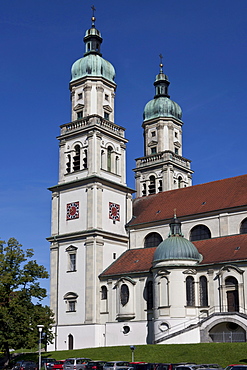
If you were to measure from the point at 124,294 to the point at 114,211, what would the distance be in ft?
32.4

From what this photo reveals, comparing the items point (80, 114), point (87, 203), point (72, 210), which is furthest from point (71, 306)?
point (80, 114)

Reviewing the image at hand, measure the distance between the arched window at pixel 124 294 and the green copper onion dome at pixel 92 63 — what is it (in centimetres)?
2355

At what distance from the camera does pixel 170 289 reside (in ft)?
158

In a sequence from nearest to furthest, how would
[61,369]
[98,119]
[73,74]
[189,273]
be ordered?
1. [61,369]
2. [189,273]
3. [98,119]
4. [73,74]

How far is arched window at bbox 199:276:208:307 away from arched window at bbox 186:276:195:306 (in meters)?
0.91

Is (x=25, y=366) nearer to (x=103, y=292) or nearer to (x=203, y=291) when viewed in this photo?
(x=103, y=292)

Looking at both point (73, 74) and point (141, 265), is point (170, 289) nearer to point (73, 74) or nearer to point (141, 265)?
point (141, 265)

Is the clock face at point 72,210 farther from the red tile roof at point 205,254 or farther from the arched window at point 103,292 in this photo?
the arched window at point 103,292

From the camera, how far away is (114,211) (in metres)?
59.8

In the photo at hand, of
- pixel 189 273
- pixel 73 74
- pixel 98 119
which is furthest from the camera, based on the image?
pixel 73 74

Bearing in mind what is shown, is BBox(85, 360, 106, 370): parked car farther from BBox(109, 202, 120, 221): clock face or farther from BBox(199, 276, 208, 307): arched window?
BBox(109, 202, 120, 221): clock face

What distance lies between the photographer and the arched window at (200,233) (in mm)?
55312

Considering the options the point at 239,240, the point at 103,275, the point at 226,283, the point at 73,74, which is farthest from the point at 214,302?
the point at 73,74

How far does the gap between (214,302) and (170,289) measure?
12.9ft
